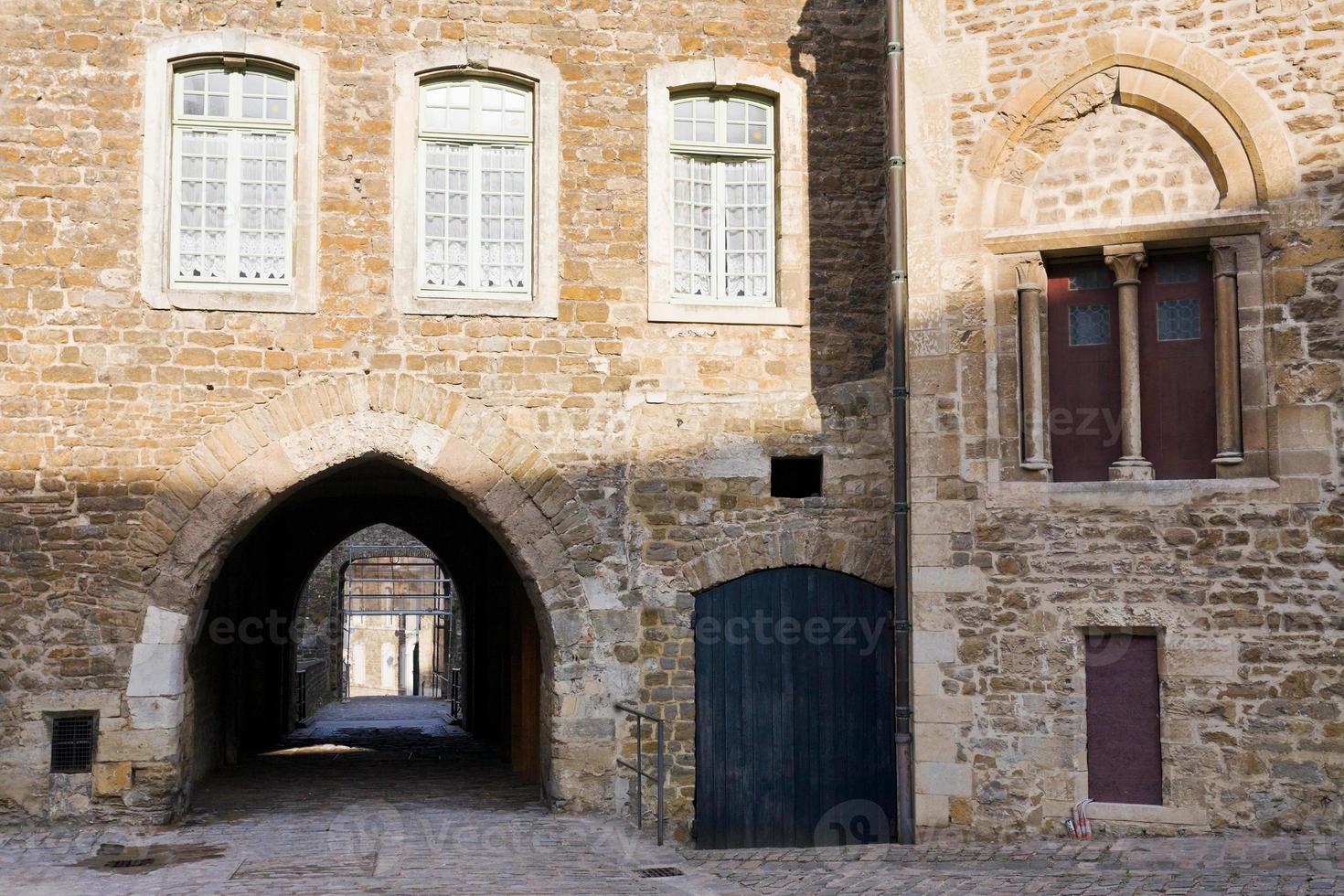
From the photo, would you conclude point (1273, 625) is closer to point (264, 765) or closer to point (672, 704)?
point (672, 704)

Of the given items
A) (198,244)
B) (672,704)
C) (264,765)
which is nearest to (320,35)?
(198,244)

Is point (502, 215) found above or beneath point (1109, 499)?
above

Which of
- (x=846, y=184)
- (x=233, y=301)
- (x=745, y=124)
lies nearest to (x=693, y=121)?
(x=745, y=124)

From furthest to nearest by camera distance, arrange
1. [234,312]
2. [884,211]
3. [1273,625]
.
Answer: [884,211]
[234,312]
[1273,625]

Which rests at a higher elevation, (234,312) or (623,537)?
(234,312)

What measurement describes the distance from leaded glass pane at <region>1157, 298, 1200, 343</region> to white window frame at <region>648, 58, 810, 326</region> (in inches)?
95.0

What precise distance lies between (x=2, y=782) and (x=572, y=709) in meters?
3.62

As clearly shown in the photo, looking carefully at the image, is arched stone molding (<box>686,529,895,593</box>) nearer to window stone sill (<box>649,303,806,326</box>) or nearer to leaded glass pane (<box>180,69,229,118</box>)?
window stone sill (<box>649,303,806,326</box>)

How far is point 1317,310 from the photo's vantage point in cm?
868

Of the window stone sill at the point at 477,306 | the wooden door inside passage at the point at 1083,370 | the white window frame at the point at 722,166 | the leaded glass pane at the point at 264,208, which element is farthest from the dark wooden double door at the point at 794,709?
the leaded glass pane at the point at 264,208

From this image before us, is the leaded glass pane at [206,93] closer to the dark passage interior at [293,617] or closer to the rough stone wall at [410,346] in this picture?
the rough stone wall at [410,346]

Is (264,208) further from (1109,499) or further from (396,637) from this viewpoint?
(396,637)

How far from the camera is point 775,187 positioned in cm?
1028

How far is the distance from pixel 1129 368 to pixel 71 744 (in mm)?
7164
